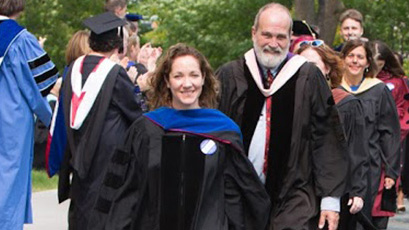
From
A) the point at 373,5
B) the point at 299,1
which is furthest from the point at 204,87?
the point at 373,5

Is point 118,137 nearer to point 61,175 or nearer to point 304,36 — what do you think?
point 61,175

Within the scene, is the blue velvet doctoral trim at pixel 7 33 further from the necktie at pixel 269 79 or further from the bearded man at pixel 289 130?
the necktie at pixel 269 79

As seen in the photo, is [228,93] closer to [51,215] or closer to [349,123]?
[349,123]

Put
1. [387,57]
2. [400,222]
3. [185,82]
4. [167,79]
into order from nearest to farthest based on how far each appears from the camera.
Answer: [185,82], [167,79], [387,57], [400,222]

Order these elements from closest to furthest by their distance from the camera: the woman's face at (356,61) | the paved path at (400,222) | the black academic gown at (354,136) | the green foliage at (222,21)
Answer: the black academic gown at (354,136) → the woman's face at (356,61) → the paved path at (400,222) → the green foliage at (222,21)

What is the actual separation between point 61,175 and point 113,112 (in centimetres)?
73

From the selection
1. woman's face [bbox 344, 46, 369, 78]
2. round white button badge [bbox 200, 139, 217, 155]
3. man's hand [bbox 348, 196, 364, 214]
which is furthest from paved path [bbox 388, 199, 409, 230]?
round white button badge [bbox 200, 139, 217, 155]

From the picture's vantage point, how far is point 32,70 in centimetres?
820

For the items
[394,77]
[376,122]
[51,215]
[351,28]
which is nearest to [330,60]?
[376,122]

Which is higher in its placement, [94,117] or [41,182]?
[94,117]

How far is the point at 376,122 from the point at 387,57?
229 centimetres

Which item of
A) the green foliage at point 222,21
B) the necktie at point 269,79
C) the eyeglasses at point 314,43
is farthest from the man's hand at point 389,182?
the green foliage at point 222,21

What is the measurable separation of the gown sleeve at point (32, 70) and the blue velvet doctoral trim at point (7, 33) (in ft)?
0.15

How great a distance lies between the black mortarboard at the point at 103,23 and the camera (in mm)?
8594
